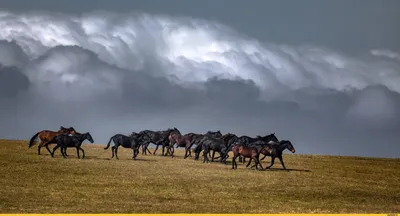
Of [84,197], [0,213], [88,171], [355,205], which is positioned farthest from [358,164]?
[0,213]

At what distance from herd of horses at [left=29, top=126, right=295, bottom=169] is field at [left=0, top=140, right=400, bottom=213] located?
0.99m

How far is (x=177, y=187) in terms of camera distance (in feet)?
107

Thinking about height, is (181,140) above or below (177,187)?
above

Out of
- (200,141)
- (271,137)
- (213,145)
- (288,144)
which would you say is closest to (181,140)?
(200,141)

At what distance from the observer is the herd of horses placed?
4156 cm

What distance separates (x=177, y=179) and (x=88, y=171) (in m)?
5.09

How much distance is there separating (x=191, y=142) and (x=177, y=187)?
52.9 feet

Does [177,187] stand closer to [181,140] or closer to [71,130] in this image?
[181,140]

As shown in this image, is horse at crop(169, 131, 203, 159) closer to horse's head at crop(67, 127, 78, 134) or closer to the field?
the field

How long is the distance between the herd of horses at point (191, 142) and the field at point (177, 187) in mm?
990

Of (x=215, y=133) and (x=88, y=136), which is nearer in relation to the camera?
(x=88, y=136)

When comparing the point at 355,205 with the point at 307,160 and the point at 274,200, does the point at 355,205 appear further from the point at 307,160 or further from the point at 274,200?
the point at 307,160

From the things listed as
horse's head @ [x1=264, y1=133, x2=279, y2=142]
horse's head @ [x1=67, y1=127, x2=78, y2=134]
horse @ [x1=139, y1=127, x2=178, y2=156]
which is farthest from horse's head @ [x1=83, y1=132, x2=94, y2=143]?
horse's head @ [x1=264, y1=133, x2=279, y2=142]

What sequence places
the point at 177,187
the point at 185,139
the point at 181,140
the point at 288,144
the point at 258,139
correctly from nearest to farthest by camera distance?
the point at 177,187 → the point at 288,144 → the point at 258,139 → the point at 185,139 → the point at 181,140
